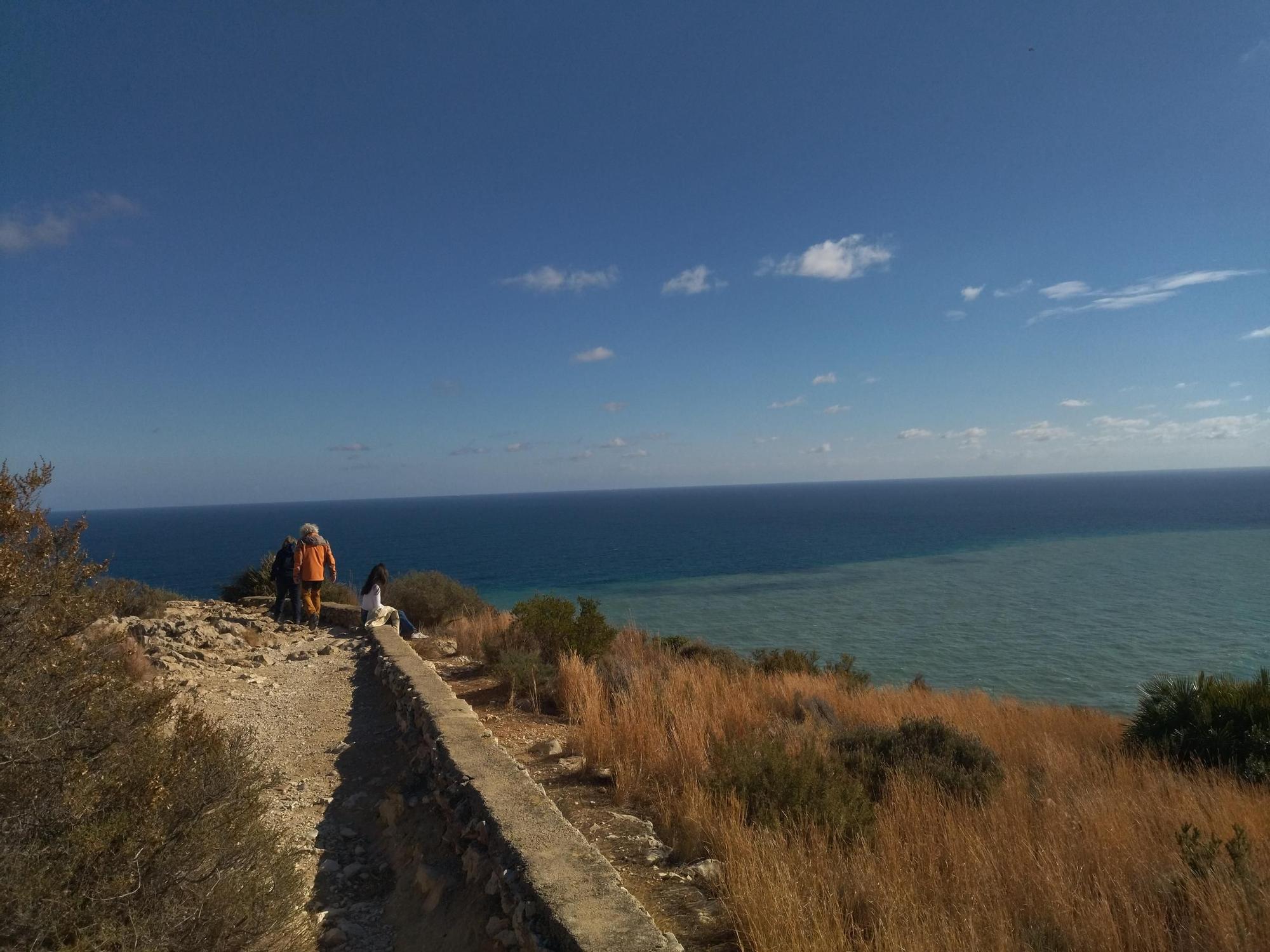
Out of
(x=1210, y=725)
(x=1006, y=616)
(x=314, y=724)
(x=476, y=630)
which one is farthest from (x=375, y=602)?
(x=1006, y=616)

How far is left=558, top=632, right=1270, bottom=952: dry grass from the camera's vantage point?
265 cm

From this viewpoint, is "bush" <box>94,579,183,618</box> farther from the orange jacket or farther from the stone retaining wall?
the stone retaining wall

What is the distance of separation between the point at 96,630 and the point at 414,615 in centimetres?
1160

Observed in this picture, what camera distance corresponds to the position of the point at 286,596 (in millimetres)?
11898

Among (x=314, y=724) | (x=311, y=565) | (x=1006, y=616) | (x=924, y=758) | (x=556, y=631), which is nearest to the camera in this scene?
(x=924, y=758)

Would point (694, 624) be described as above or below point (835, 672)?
below

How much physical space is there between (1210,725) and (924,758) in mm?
3535

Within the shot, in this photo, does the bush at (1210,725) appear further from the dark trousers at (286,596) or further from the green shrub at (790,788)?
the dark trousers at (286,596)

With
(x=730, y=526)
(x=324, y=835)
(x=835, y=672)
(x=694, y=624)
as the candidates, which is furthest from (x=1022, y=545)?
(x=324, y=835)

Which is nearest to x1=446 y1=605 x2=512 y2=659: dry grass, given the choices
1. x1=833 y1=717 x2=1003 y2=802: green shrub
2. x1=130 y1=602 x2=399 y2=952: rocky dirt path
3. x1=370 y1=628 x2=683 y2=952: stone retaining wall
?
x1=130 y1=602 x2=399 y2=952: rocky dirt path

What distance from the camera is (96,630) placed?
3387 mm

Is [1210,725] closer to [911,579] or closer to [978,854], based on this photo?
[978,854]

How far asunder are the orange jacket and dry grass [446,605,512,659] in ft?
7.95

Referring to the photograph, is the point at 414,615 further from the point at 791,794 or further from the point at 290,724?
the point at 791,794
